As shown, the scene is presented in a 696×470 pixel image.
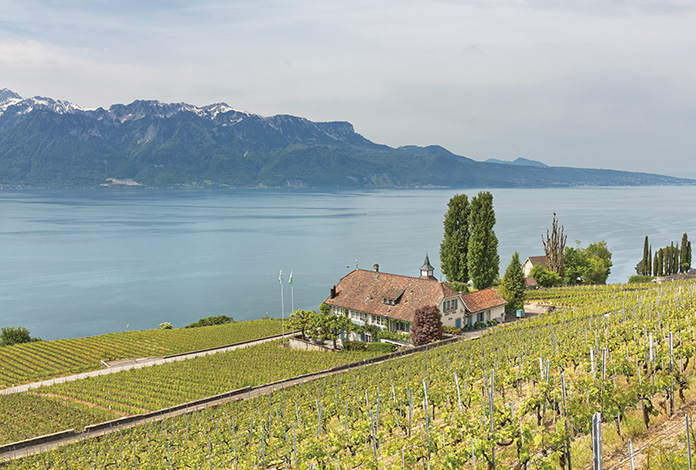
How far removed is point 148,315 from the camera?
95188 millimetres

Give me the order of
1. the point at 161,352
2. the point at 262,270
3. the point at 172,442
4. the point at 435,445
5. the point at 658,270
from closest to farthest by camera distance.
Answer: the point at 435,445 → the point at 172,442 → the point at 161,352 → the point at 658,270 → the point at 262,270

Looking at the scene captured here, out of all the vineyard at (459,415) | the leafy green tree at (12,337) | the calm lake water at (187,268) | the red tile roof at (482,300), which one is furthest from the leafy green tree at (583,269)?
the leafy green tree at (12,337)

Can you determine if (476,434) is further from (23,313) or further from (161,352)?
(23,313)

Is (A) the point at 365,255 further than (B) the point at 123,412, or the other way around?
(A) the point at 365,255

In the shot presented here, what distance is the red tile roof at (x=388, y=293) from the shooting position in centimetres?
5497

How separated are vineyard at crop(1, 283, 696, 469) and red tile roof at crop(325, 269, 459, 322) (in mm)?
11267

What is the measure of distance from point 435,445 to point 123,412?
29.1 metres

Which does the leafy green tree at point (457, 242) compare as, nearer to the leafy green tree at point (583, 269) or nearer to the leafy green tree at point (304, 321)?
the leafy green tree at point (304, 321)

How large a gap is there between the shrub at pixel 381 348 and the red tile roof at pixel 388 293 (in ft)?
11.9

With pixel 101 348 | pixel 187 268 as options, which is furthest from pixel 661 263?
pixel 187 268

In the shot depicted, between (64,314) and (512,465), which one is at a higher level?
(512,465)

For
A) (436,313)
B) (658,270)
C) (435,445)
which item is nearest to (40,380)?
(436,313)

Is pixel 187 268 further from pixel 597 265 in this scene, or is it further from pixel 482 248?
pixel 597 265

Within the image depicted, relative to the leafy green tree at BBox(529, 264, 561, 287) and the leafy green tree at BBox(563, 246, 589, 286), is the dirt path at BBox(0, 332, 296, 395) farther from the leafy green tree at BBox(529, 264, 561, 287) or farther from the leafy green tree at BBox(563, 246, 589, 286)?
the leafy green tree at BBox(563, 246, 589, 286)
